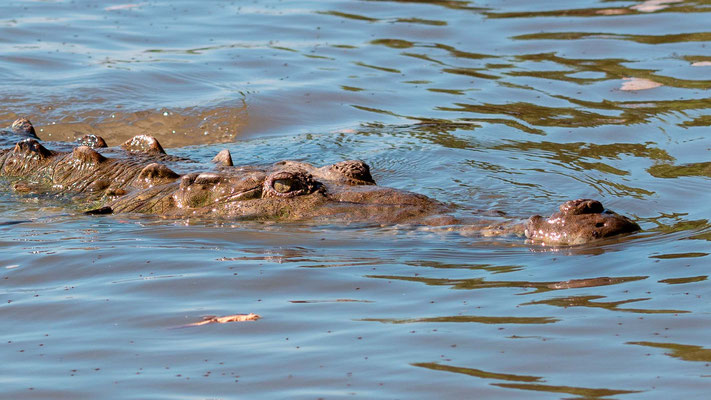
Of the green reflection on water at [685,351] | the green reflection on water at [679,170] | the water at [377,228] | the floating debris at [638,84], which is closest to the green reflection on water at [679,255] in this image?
the water at [377,228]

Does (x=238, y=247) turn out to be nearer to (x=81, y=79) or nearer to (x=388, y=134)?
(x=388, y=134)

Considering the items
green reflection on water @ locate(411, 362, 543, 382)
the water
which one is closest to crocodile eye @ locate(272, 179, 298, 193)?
the water

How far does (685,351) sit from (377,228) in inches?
129

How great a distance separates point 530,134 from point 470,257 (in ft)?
17.0

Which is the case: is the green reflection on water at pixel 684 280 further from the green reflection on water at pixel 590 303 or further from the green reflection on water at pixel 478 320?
the green reflection on water at pixel 478 320

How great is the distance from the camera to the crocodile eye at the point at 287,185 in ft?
28.2

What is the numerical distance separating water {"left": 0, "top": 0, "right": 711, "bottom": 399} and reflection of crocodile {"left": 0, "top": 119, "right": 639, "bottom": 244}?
0.69ft

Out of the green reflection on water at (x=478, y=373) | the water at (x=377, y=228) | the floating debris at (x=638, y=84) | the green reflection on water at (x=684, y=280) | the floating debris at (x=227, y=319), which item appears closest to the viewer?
the green reflection on water at (x=478, y=373)

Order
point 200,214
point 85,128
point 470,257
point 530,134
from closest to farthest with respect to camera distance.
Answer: point 470,257 → point 200,214 → point 530,134 → point 85,128

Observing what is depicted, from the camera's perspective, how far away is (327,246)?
784 cm

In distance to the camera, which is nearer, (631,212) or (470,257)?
(470,257)

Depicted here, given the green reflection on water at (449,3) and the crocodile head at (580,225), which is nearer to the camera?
the crocodile head at (580,225)

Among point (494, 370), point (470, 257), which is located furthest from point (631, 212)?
point (494, 370)

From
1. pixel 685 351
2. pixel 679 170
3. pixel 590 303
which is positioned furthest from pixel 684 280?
pixel 679 170
